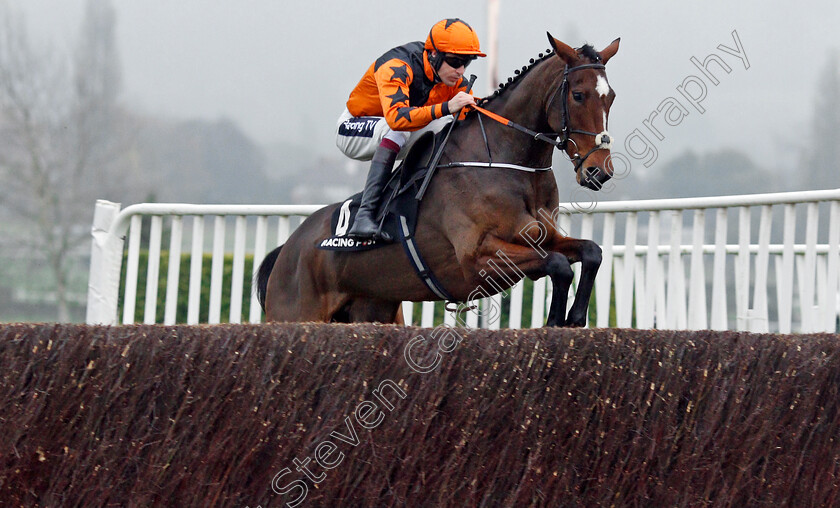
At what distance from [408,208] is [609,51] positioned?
48.6 inches

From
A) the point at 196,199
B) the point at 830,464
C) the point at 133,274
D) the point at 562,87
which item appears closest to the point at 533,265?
the point at 562,87

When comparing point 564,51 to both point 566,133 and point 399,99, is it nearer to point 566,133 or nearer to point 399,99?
point 566,133

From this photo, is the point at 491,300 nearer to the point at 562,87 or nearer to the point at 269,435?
the point at 562,87

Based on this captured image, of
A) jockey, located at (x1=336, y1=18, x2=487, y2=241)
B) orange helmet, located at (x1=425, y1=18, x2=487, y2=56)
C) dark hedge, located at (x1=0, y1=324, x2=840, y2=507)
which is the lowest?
dark hedge, located at (x1=0, y1=324, x2=840, y2=507)

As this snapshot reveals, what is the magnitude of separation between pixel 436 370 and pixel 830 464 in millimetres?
1309

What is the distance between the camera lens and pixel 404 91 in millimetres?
4477

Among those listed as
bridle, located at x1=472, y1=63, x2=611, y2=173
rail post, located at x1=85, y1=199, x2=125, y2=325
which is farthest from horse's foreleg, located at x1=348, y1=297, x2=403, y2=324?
rail post, located at x1=85, y1=199, x2=125, y2=325

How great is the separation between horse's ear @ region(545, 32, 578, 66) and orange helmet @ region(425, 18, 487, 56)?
0.50 m

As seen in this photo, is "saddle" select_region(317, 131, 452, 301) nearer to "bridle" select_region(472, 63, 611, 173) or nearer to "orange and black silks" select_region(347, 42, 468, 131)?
"orange and black silks" select_region(347, 42, 468, 131)

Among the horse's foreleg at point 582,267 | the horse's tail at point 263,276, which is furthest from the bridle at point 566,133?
the horse's tail at point 263,276

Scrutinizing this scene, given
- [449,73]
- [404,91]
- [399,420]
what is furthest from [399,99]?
[399,420]

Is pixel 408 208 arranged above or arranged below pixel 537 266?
above

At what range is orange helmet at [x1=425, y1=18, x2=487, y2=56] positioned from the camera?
4.43 metres

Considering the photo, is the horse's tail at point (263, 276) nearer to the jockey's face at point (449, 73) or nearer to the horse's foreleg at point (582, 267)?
the jockey's face at point (449, 73)
